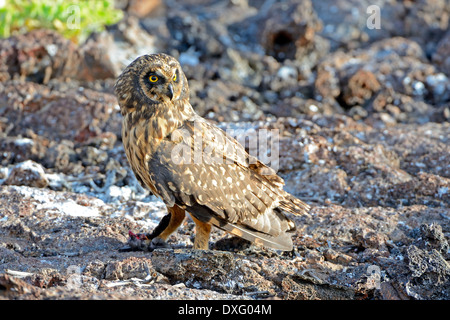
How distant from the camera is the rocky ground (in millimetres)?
5004

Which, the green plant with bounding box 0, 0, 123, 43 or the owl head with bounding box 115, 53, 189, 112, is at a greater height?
the green plant with bounding box 0, 0, 123, 43

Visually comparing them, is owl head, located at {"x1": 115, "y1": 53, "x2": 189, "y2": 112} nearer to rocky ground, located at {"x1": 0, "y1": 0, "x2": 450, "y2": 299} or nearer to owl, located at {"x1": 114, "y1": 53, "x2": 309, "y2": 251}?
owl, located at {"x1": 114, "y1": 53, "x2": 309, "y2": 251}

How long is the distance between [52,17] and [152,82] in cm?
676

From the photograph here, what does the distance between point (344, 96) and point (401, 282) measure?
5.96 m

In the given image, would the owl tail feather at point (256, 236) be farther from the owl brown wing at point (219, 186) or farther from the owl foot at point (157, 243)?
the owl foot at point (157, 243)

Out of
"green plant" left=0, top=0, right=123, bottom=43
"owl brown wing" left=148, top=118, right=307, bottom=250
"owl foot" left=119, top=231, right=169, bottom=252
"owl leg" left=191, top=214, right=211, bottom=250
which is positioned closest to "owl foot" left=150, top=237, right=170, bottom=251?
"owl foot" left=119, top=231, right=169, bottom=252

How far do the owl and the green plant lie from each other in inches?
252

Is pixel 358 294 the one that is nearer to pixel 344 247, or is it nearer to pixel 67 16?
pixel 344 247

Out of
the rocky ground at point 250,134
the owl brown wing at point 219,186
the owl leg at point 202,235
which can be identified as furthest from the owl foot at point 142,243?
the owl brown wing at point 219,186

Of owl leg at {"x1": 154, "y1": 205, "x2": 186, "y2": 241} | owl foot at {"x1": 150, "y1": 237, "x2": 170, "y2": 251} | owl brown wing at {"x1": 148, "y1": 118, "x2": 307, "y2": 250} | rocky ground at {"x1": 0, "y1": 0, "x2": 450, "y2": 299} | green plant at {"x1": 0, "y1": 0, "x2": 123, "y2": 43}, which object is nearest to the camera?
rocky ground at {"x1": 0, "y1": 0, "x2": 450, "y2": 299}

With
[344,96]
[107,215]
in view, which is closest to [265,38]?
[344,96]

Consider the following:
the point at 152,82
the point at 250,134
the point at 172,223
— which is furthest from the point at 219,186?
the point at 250,134

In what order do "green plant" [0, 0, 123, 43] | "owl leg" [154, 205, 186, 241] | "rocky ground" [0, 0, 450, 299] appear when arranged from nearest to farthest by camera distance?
"rocky ground" [0, 0, 450, 299], "owl leg" [154, 205, 186, 241], "green plant" [0, 0, 123, 43]

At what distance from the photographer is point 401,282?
5.01 m
